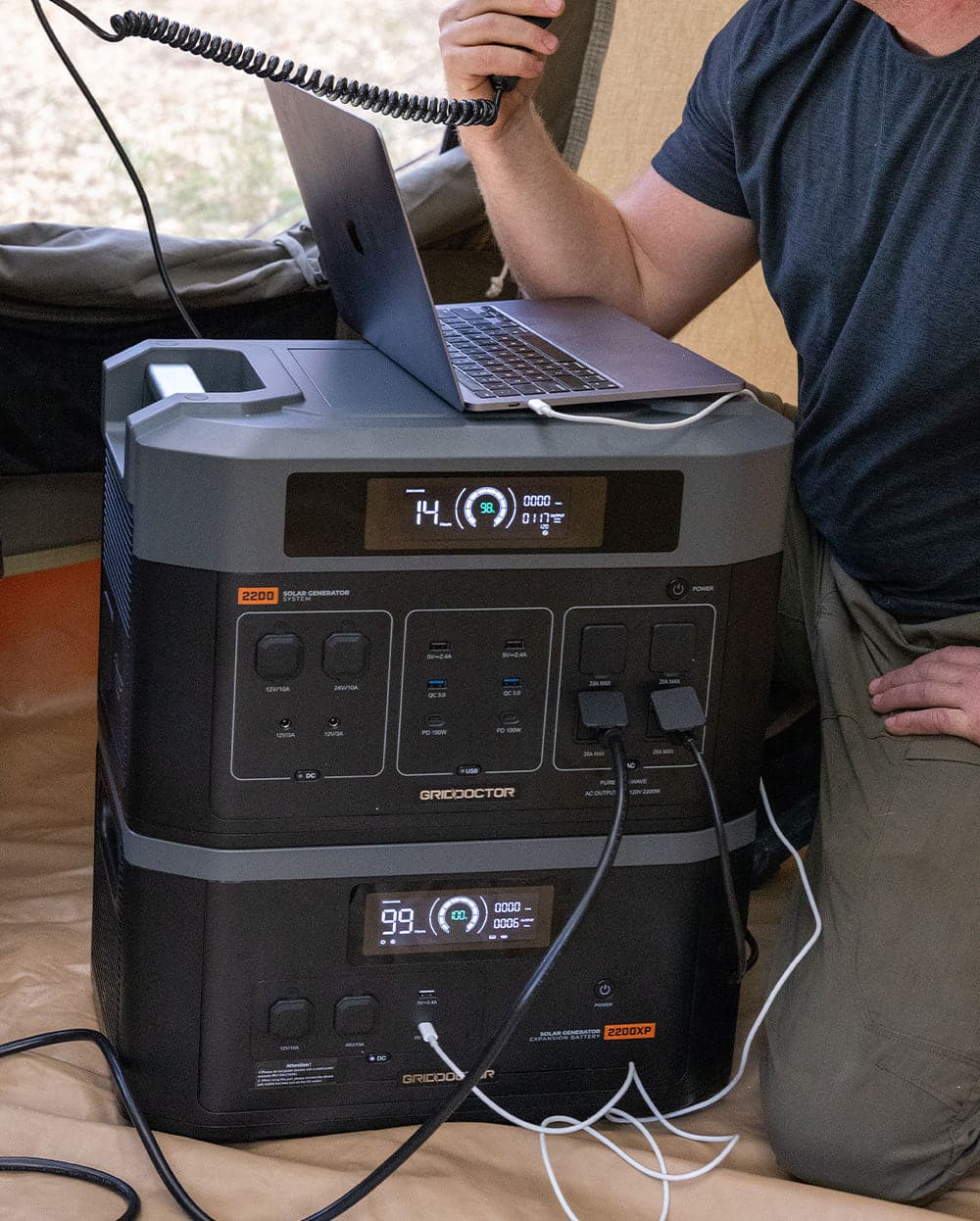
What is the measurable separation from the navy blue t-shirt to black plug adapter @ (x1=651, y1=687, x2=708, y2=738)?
32cm

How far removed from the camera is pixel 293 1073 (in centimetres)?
96

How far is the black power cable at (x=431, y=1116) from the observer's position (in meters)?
0.87

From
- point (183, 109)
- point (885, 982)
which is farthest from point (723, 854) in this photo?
point (183, 109)

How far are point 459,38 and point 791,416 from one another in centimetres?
51

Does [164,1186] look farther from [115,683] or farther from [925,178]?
[925,178]

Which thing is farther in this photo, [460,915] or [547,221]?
[547,221]

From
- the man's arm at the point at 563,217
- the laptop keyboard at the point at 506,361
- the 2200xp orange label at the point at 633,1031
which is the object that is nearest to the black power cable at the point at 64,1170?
the 2200xp orange label at the point at 633,1031

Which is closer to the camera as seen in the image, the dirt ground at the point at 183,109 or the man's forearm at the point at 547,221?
the man's forearm at the point at 547,221

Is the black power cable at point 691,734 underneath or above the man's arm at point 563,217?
underneath

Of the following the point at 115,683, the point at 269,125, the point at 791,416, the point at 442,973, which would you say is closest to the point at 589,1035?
the point at 442,973

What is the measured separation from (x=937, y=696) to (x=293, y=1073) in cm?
54

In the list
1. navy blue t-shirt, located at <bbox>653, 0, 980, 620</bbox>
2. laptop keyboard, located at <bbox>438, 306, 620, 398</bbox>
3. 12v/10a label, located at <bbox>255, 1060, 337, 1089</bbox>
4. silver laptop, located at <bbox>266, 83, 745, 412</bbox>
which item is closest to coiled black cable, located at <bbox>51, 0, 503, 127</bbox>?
silver laptop, located at <bbox>266, 83, 745, 412</bbox>

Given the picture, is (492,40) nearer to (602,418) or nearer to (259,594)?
(602,418)

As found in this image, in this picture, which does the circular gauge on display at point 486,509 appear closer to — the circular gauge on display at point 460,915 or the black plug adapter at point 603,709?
the black plug adapter at point 603,709
